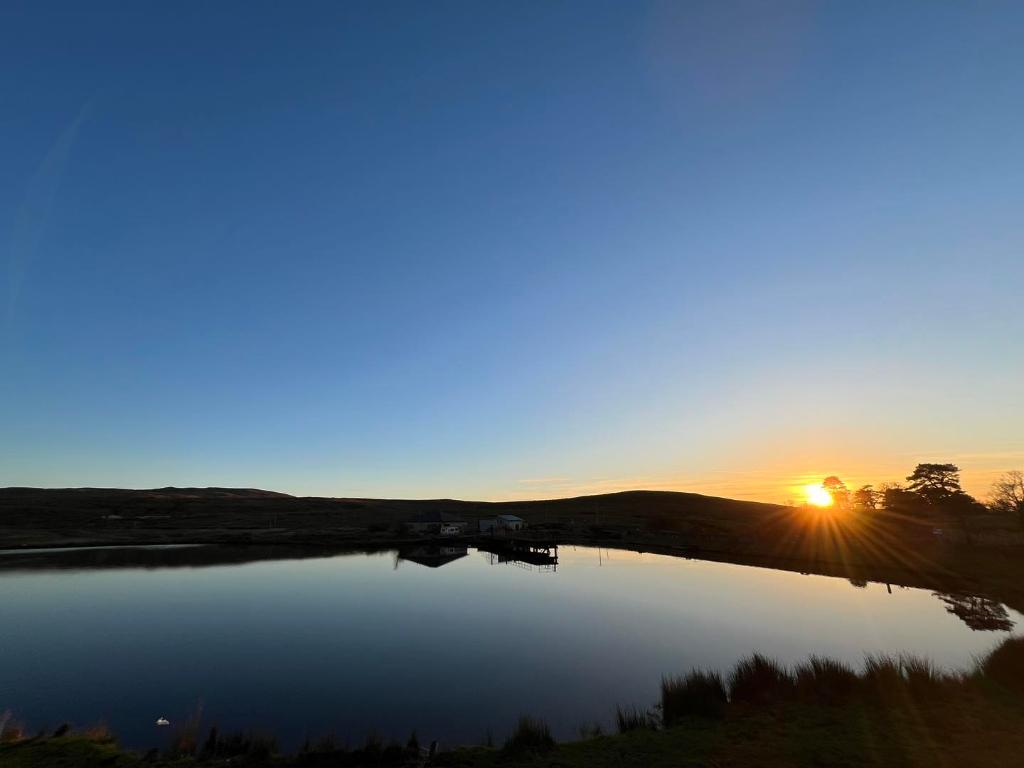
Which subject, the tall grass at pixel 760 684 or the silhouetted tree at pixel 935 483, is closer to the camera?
the tall grass at pixel 760 684

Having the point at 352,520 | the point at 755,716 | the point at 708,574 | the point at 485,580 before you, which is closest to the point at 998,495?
the point at 708,574

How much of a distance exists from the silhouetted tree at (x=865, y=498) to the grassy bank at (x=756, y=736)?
408 ft

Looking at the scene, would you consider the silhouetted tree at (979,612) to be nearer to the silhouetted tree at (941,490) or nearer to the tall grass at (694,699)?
the tall grass at (694,699)

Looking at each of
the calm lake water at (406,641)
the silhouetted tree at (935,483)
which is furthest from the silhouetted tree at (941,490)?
the calm lake water at (406,641)

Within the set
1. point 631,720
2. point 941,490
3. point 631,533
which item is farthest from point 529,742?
point 941,490

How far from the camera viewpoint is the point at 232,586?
45.0 m

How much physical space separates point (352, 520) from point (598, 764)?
391ft

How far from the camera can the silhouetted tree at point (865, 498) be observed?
119 m

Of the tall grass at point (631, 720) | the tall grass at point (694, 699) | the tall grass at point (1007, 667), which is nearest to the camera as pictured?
the tall grass at point (631, 720)

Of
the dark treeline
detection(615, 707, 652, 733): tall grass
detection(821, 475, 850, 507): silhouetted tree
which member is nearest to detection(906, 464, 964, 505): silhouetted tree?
the dark treeline

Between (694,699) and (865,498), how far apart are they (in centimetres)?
13566

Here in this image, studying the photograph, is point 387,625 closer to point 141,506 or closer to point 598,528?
point 598,528

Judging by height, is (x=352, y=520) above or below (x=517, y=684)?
above

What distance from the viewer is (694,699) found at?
1584 cm
